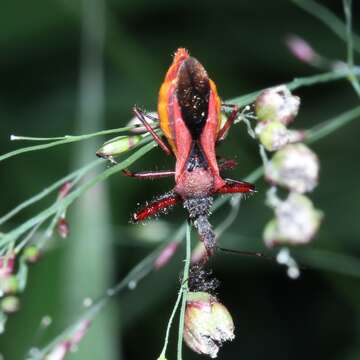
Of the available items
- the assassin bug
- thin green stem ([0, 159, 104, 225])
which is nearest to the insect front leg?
the assassin bug

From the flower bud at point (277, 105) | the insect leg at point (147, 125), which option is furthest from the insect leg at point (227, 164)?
the insect leg at point (147, 125)

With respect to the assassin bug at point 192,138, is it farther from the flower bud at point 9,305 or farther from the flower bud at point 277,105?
the flower bud at point 9,305

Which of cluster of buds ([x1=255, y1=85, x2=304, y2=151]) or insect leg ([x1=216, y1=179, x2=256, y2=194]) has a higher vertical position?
cluster of buds ([x1=255, y1=85, x2=304, y2=151])

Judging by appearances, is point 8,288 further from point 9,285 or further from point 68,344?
point 68,344

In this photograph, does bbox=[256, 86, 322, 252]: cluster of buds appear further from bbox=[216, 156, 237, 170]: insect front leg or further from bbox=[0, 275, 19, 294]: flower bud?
bbox=[0, 275, 19, 294]: flower bud

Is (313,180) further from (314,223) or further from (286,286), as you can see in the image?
(286,286)

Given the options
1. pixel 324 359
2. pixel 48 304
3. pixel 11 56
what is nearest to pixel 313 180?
pixel 48 304

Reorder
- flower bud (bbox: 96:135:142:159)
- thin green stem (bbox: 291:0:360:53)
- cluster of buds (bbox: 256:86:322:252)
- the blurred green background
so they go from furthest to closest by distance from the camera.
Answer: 1. the blurred green background
2. thin green stem (bbox: 291:0:360:53)
3. cluster of buds (bbox: 256:86:322:252)
4. flower bud (bbox: 96:135:142:159)
